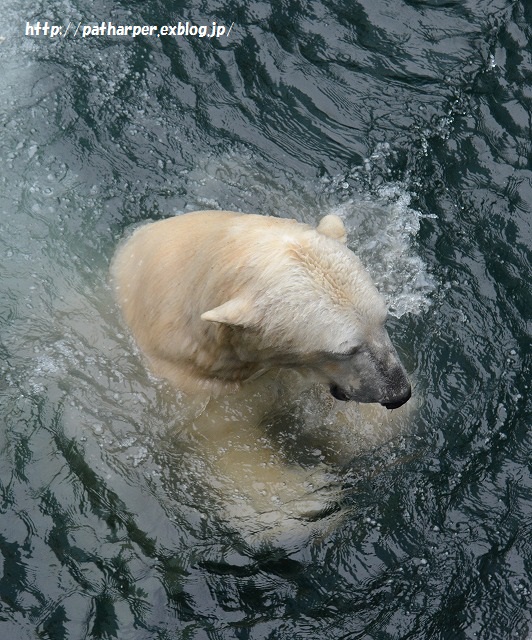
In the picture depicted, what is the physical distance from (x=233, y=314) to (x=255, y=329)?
0.64 feet

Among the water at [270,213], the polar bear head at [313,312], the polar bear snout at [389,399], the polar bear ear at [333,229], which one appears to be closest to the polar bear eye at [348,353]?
the polar bear head at [313,312]

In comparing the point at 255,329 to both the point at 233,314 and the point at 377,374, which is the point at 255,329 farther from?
the point at 377,374

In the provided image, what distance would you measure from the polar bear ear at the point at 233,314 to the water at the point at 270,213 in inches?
41.8

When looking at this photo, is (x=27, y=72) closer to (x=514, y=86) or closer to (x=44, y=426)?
(x=44, y=426)

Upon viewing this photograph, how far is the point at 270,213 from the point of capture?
23.9ft

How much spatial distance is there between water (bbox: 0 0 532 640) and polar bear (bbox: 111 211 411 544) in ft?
0.83

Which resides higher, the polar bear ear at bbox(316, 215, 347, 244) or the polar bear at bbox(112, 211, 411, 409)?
the polar bear ear at bbox(316, 215, 347, 244)

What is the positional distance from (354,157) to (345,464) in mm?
2995

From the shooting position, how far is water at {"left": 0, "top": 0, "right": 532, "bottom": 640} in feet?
18.4

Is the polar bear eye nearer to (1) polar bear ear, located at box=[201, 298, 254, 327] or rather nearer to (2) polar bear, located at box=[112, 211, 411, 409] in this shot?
(2) polar bear, located at box=[112, 211, 411, 409]

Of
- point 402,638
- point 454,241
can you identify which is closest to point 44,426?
point 402,638

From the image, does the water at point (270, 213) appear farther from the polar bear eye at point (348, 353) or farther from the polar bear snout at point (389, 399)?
the polar bear eye at point (348, 353)

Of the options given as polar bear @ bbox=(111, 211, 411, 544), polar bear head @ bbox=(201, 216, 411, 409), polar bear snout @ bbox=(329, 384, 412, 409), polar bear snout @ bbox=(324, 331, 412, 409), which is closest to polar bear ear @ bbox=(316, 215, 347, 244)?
polar bear @ bbox=(111, 211, 411, 544)

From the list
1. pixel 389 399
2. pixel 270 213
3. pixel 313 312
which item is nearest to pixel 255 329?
pixel 313 312
